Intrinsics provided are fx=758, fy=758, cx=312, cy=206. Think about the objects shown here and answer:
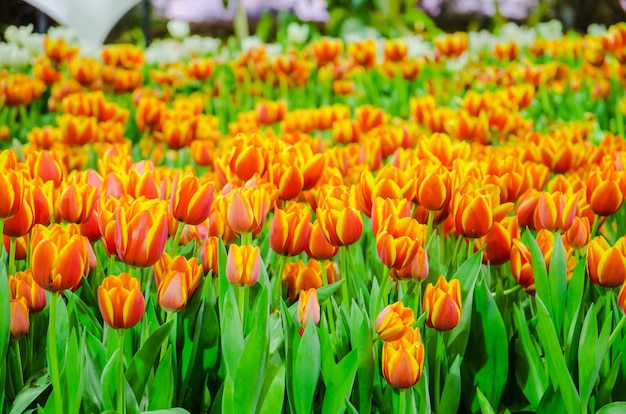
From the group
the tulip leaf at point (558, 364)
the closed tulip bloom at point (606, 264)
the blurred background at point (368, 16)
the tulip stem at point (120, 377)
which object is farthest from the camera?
the blurred background at point (368, 16)

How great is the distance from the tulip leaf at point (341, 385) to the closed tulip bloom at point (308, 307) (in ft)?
0.35

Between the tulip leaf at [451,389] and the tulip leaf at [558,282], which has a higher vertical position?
the tulip leaf at [558,282]

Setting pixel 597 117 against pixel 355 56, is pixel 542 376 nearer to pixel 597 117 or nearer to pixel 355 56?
pixel 597 117

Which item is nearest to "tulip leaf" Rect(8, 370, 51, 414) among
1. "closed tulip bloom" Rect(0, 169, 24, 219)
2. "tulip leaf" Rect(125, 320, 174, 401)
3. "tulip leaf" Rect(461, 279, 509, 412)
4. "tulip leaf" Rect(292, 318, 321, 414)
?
"tulip leaf" Rect(125, 320, 174, 401)

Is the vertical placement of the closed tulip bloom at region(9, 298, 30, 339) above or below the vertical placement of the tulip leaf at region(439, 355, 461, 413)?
above

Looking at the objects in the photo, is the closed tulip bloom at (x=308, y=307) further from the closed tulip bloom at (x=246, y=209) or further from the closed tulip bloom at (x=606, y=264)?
the closed tulip bloom at (x=606, y=264)

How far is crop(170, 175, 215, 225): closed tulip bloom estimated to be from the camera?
106 centimetres

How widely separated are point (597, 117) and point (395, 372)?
2.72 metres

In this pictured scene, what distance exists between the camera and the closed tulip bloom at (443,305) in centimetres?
98

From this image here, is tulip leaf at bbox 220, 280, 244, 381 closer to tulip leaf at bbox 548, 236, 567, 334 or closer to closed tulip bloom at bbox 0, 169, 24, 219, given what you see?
closed tulip bloom at bbox 0, 169, 24, 219

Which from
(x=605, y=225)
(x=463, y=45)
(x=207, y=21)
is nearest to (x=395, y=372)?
(x=605, y=225)

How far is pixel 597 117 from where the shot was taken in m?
3.29

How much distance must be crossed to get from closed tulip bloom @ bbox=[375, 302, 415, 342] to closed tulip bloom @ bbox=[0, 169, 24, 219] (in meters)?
0.49

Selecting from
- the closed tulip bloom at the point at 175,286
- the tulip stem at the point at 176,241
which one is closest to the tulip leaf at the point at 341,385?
the closed tulip bloom at the point at 175,286
